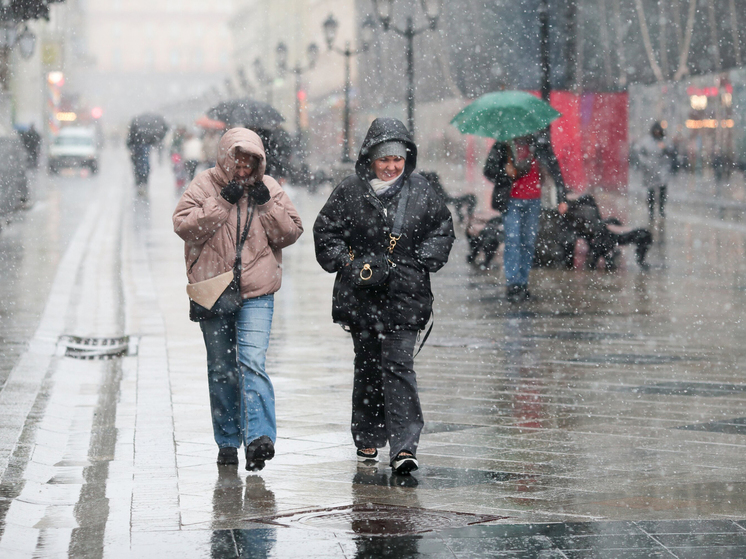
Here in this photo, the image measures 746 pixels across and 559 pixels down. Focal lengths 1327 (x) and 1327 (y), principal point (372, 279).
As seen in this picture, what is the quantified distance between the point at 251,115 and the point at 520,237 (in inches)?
121

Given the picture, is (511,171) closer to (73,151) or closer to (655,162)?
(655,162)

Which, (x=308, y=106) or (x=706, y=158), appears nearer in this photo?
(x=706, y=158)

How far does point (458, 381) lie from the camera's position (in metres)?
8.06

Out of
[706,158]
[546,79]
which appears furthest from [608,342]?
[706,158]

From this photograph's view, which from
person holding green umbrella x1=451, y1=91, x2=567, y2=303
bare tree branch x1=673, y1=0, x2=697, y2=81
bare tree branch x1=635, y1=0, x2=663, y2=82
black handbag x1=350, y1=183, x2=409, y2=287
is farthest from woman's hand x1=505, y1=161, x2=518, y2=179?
bare tree branch x1=635, y1=0, x2=663, y2=82

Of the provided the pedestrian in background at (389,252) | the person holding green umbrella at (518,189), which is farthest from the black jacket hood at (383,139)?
the person holding green umbrella at (518,189)

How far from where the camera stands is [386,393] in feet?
19.3

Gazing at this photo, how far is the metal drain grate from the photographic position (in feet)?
31.3

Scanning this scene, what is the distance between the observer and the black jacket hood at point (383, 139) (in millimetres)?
5781

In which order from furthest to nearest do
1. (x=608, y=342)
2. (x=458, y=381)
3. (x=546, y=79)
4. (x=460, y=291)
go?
(x=546, y=79)
(x=460, y=291)
(x=608, y=342)
(x=458, y=381)

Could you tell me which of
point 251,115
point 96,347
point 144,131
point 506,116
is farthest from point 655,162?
point 96,347

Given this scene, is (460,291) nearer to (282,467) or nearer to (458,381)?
(458,381)

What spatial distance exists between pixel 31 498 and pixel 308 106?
69.9m

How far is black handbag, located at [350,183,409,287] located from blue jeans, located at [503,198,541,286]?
21.9 ft
